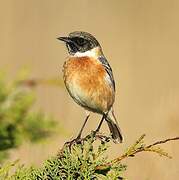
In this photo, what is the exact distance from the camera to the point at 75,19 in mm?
7152

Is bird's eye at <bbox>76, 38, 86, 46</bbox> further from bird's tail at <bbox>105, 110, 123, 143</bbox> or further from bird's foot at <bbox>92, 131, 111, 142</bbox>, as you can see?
bird's foot at <bbox>92, 131, 111, 142</bbox>

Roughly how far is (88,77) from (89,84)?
1.9 inches

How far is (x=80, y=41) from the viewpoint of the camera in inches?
171

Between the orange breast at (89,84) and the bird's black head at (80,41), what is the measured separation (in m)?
0.09

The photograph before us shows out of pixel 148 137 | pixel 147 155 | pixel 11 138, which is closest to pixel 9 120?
pixel 11 138

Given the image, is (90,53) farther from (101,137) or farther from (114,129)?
(101,137)

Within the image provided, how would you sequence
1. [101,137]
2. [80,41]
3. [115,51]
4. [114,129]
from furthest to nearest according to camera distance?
1. [115,51]
2. [80,41]
3. [114,129]
4. [101,137]

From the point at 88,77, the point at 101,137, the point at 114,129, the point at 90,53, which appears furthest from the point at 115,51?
the point at 101,137

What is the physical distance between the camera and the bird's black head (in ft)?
14.1

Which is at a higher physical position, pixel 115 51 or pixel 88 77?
pixel 115 51

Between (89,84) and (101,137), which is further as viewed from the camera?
(89,84)

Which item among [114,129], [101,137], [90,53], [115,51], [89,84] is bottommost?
[101,137]

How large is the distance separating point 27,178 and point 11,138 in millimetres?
1304

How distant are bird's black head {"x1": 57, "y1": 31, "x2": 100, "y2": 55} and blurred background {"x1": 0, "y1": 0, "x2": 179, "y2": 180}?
30.1 inches
